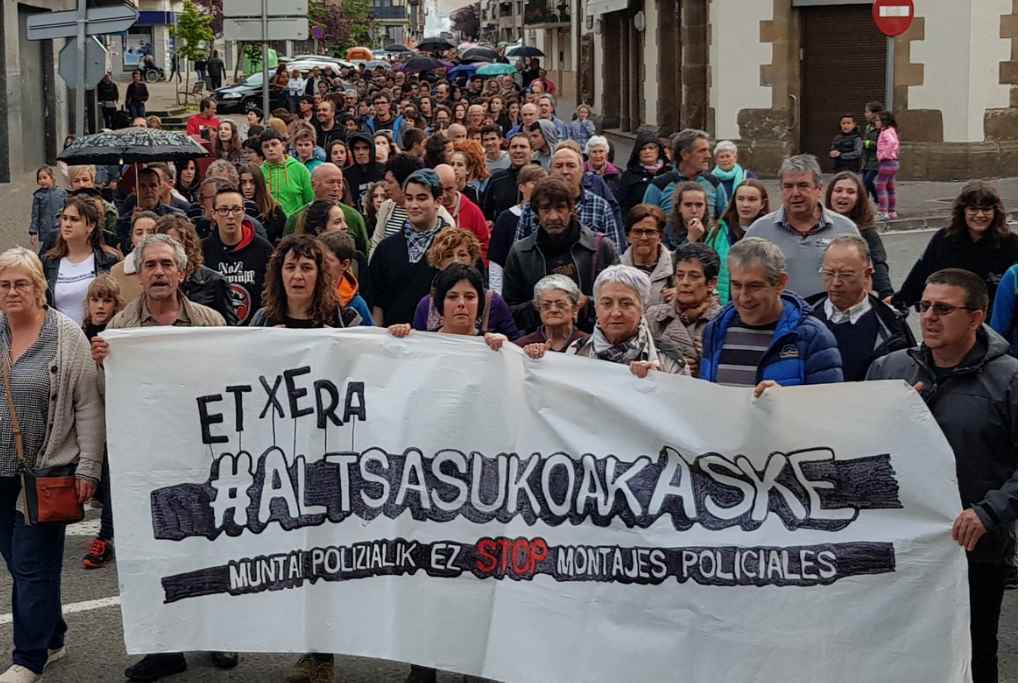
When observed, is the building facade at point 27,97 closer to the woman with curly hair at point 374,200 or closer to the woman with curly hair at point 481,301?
the woman with curly hair at point 374,200

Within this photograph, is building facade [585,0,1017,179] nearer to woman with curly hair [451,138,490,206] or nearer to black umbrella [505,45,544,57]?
woman with curly hair [451,138,490,206]

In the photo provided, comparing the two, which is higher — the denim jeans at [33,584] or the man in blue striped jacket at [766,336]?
the man in blue striped jacket at [766,336]

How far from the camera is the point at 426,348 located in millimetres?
6504

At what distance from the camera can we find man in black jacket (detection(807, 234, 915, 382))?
7582 mm

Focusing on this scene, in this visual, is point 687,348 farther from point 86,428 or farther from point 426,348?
point 86,428

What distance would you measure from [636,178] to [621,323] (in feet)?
24.2

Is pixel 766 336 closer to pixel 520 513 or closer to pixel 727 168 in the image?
pixel 520 513

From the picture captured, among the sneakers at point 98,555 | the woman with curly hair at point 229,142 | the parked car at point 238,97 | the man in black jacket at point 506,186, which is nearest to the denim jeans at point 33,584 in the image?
the sneakers at point 98,555

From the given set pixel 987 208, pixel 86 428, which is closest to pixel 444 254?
pixel 86 428

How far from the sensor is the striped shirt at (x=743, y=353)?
6535 mm

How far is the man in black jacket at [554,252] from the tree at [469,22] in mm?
153968

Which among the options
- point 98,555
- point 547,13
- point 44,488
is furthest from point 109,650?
point 547,13

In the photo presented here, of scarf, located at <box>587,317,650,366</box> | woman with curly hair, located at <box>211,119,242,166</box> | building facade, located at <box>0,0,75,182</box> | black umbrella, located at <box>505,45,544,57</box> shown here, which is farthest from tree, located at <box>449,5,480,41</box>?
scarf, located at <box>587,317,650,366</box>

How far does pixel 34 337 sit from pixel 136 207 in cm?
652
